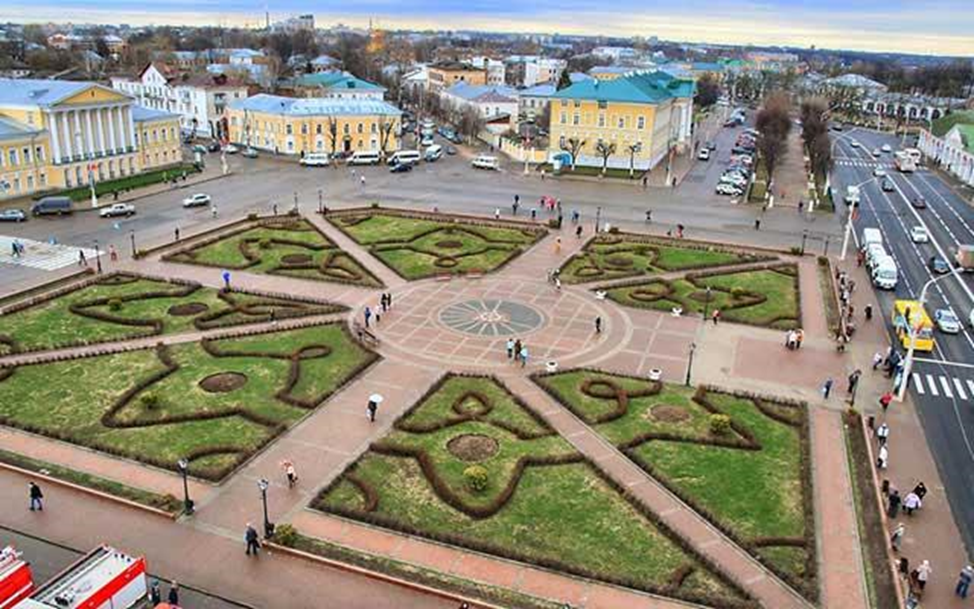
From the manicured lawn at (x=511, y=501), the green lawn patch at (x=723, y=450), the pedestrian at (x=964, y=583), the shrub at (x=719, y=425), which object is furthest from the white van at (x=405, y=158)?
the pedestrian at (x=964, y=583)

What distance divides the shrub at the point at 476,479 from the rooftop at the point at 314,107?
8202 centimetres

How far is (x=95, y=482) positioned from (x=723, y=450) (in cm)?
2461

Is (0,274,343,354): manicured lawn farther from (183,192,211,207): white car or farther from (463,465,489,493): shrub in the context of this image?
(183,192,211,207): white car

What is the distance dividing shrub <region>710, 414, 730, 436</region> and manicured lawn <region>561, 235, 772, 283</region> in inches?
850

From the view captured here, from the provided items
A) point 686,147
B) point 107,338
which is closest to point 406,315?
point 107,338

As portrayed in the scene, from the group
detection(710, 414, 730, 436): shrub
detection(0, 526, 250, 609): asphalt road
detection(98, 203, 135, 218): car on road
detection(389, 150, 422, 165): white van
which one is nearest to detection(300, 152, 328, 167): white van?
detection(389, 150, 422, 165): white van

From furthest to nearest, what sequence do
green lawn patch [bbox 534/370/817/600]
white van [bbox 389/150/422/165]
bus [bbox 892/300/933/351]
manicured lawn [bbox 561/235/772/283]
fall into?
white van [bbox 389/150/422/165], manicured lawn [bbox 561/235/772/283], bus [bbox 892/300/933/351], green lawn patch [bbox 534/370/817/600]

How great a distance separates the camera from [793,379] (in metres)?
39.3

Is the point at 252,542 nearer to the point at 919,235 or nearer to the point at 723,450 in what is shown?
the point at 723,450

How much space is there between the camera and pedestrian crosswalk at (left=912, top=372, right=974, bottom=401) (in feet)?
126

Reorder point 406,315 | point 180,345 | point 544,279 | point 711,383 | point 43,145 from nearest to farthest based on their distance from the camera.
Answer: point 711,383, point 180,345, point 406,315, point 544,279, point 43,145

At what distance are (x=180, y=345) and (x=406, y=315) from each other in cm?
1270

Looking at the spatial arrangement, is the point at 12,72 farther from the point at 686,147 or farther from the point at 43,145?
the point at 686,147

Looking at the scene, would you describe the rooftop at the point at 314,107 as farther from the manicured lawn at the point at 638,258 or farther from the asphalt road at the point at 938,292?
the asphalt road at the point at 938,292
